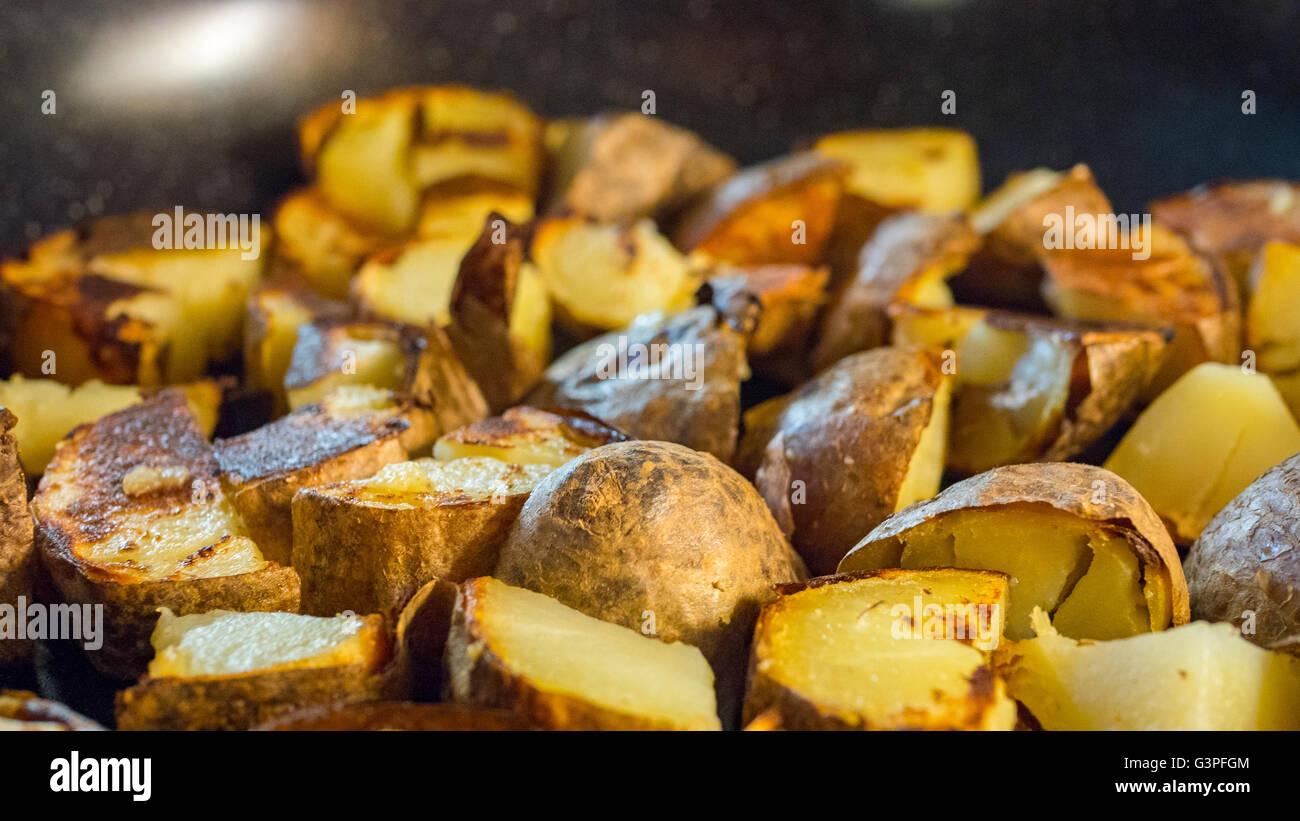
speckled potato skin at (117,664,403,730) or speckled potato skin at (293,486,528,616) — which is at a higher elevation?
speckled potato skin at (293,486,528,616)

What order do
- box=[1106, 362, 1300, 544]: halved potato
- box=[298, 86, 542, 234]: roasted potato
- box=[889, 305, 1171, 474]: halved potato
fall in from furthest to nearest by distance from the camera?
box=[298, 86, 542, 234]: roasted potato
box=[889, 305, 1171, 474]: halved potato
box=[1106, 362, 1300, 544]: halved potato

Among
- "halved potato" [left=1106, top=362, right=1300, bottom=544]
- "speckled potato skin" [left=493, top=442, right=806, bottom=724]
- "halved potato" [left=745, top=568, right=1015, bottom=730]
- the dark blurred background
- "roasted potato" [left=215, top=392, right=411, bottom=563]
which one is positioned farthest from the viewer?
the dark blurred background

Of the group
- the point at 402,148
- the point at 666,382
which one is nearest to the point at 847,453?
the point at 666,382

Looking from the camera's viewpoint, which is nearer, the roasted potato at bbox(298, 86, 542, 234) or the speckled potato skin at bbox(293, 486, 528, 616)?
the speckled potato skin at bbox(293, 486, 528, 616)

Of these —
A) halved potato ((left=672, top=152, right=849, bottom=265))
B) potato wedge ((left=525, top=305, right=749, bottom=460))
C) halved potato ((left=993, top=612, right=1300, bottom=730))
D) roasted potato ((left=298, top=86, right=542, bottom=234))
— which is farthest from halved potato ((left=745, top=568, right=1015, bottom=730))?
roasted potato ((left=298, top=86, right=542, bottom=234))

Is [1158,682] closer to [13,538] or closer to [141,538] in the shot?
[141,538]

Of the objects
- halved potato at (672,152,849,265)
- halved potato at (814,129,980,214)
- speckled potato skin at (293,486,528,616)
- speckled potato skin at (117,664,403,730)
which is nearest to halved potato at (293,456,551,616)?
speckled potato skin at (293,486,528,616)

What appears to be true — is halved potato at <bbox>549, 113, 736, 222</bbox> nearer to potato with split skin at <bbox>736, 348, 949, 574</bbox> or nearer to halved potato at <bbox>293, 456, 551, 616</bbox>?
potato with split skin at <bbox>736, 348, 949, 574</bbox>

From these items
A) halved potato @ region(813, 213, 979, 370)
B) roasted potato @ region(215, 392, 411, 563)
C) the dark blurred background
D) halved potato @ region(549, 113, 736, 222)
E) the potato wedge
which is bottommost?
roasted potato @ region(215, 392, 411, 563)

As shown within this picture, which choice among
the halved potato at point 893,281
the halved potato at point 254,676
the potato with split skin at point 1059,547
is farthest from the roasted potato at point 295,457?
the halved potato at point 893,281
